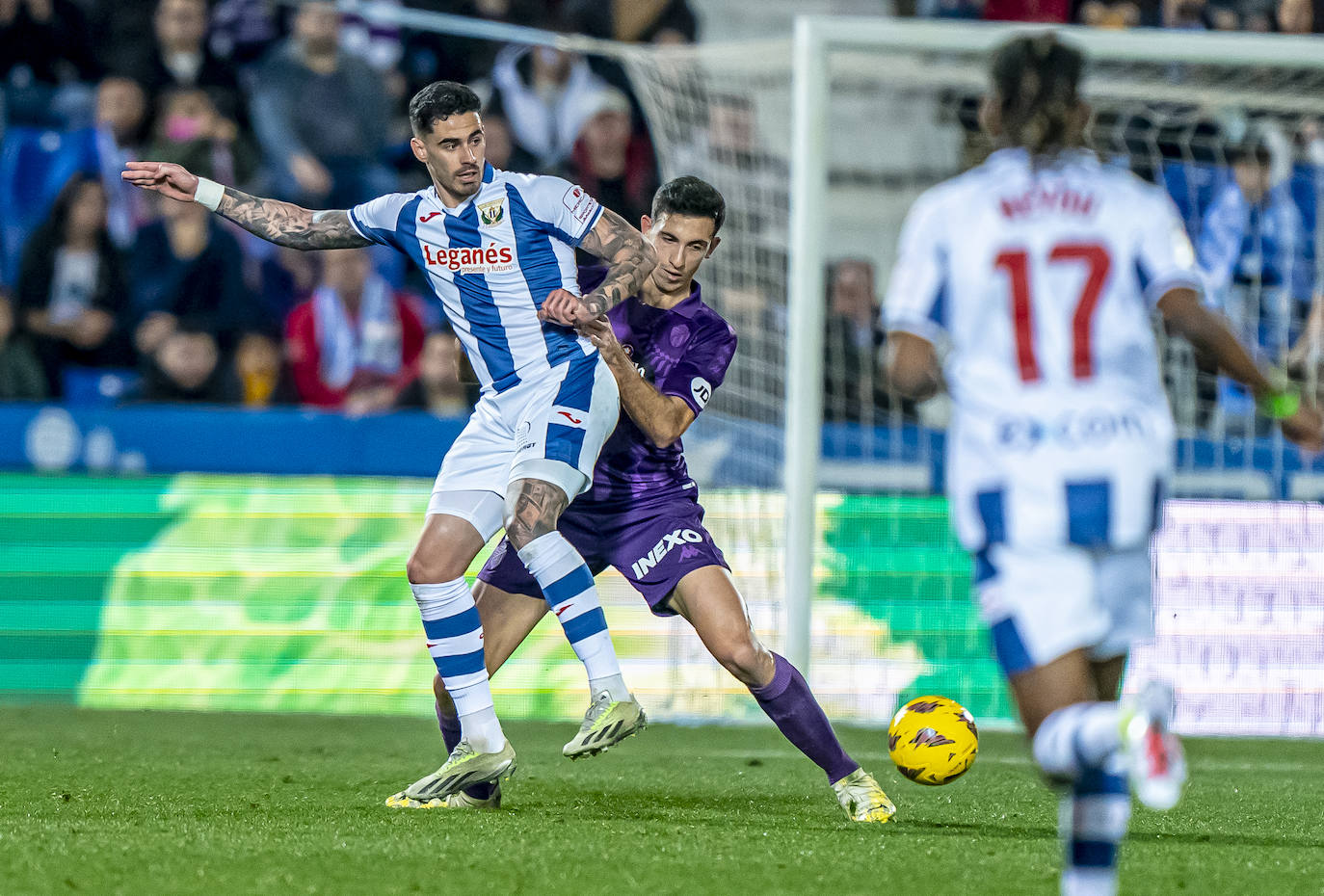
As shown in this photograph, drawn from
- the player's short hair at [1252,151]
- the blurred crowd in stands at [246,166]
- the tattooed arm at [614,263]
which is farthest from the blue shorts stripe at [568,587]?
the player's short hair at [1252,151]

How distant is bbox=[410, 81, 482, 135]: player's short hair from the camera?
5.21m

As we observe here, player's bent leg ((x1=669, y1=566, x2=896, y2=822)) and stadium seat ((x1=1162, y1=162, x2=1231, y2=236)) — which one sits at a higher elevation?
stadium seat ((x1=1162, y1=162, x2=1231, y2=236))

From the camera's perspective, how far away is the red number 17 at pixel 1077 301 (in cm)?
337

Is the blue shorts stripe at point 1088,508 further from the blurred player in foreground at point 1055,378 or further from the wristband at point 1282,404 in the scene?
the wristband at point 1282,404

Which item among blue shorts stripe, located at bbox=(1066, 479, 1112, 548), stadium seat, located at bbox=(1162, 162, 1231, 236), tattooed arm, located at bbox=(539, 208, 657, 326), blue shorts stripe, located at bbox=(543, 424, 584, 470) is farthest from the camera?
stadium seat, located at bbox=(1162, 162, 1231, 236)

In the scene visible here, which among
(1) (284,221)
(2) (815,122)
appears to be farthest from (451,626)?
(2) (815,122)

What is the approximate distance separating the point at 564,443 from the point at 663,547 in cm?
49

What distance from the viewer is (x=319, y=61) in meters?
10.7

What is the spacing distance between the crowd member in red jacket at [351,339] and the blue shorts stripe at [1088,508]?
6.48 m

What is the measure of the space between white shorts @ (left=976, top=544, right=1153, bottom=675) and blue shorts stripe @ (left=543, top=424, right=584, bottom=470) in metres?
2.07

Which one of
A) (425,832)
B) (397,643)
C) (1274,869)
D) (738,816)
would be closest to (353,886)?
(425,832)


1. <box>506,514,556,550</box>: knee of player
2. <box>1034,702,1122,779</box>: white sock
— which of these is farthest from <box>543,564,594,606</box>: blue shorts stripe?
<box>1034,702,1122,779</box>: white sock

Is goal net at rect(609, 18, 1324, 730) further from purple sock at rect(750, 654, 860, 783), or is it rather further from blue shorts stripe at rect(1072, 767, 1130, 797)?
blue shorts stripe at rect(1072, 767, 1130, 797)

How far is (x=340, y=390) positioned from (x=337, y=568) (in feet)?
5.25
